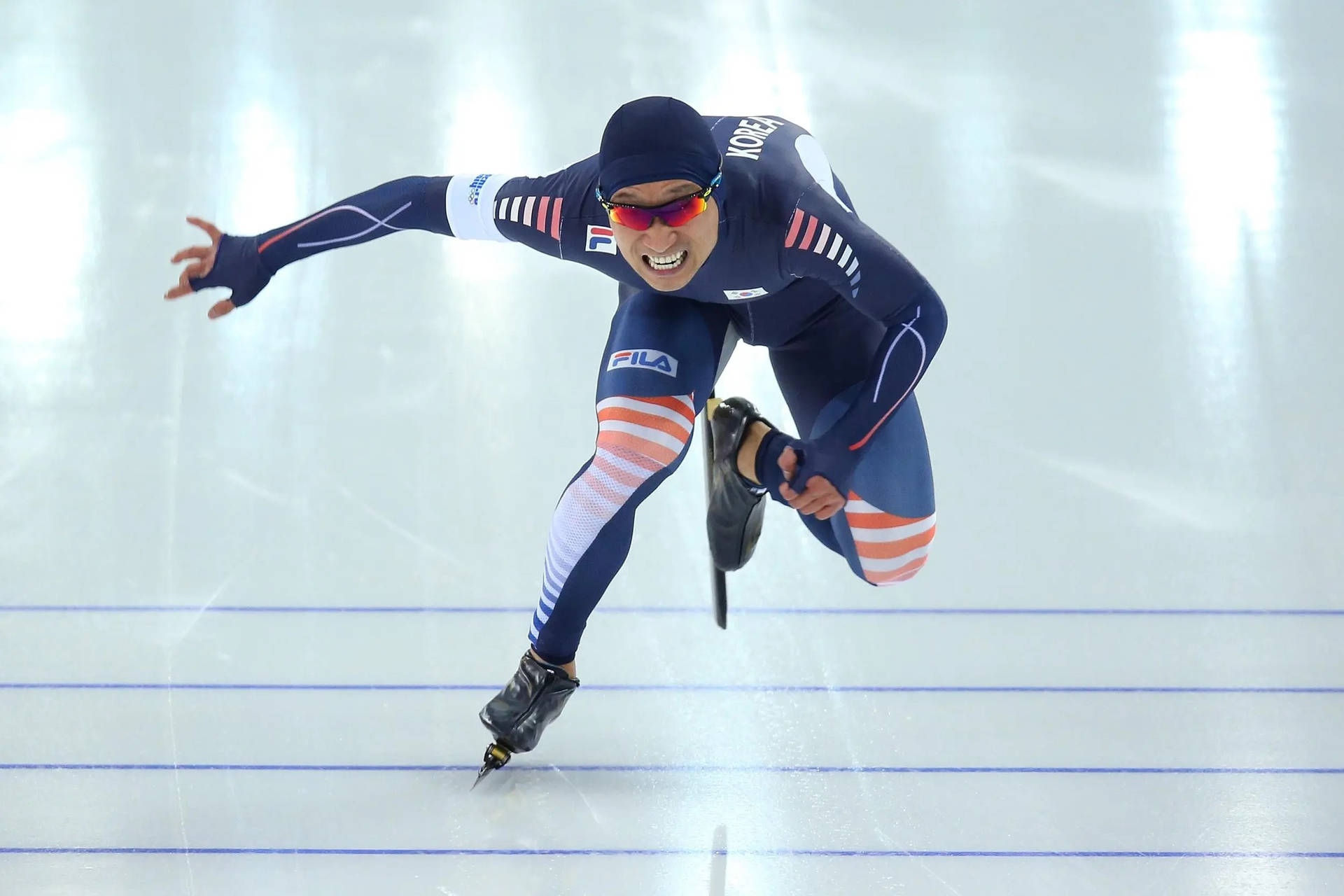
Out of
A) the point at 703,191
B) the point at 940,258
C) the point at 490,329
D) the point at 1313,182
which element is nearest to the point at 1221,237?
the point at 1313,182

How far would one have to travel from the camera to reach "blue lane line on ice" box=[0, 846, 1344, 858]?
102 inches

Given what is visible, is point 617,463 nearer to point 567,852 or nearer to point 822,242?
point 822,242

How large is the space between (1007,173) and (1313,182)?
972 millimetres

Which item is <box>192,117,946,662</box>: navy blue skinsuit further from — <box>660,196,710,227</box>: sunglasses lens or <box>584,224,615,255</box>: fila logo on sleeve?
<box>660,196,710,227</box>: sunglasses lens

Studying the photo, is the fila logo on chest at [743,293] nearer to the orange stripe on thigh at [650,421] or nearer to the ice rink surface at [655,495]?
the orange stripe on thigh at [650,421]

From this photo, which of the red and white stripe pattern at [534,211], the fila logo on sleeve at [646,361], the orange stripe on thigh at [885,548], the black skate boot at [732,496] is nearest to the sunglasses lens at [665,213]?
the red and white stripe pattern at [534,211]

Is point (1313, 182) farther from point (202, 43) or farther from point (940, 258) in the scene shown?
point (202, 43)

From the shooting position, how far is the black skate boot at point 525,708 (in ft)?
8.92

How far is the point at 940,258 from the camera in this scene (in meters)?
4.17

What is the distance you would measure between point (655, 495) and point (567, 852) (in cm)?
117

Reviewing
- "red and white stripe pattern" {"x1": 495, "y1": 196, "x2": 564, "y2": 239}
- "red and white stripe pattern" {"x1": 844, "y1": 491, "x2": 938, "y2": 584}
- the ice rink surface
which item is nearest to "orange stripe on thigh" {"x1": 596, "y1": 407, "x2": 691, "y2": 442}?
"red and white stripe pattern" {"x1": 495, "y1": 196, "x2": 564, "y2": 239}

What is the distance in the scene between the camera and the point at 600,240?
102 inches

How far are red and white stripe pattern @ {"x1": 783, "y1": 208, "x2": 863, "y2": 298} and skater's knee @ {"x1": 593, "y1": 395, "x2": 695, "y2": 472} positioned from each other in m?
0.38

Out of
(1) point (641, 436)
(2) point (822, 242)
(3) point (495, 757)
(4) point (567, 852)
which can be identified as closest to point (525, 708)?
(3) point (495, 757)
